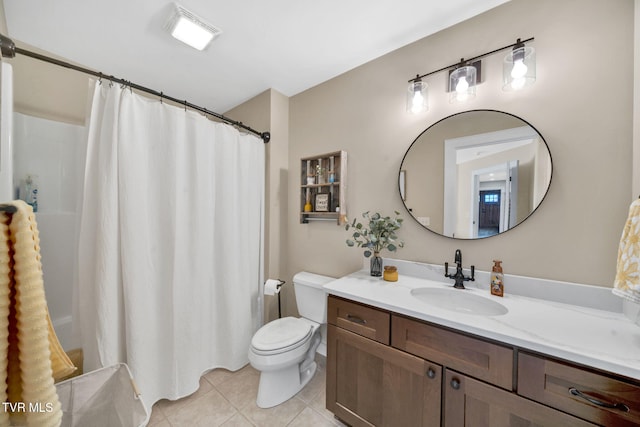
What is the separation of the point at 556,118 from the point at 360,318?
1.44 metres

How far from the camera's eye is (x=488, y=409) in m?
0.86

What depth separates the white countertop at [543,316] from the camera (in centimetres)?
73

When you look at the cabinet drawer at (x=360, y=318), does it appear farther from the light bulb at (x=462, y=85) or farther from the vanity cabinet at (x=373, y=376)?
the light bulb at (x=462, y=85)

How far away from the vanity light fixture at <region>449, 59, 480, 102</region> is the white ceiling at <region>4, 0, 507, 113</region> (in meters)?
0.32

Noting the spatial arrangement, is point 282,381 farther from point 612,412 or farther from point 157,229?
point 612,412

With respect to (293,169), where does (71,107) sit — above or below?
above

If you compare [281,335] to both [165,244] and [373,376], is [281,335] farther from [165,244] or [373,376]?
[165,244]

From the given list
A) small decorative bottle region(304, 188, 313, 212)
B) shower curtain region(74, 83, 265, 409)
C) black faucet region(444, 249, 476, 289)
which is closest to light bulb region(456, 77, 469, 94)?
black faucet region(444, 249, 476, 289)

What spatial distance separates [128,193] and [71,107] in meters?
1.21

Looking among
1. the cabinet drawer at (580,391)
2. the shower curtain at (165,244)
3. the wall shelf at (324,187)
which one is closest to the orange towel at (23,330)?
the shower curtain at (165,244)

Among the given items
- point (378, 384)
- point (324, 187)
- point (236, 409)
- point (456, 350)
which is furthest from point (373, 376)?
point (324, 187)

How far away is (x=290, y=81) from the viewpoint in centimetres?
202

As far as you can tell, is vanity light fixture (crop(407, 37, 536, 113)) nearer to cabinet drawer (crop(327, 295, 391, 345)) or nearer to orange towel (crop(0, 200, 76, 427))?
cabinet drawer (crop(327, 295, 391, 345))

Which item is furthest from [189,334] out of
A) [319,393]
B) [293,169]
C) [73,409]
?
[293,169]
